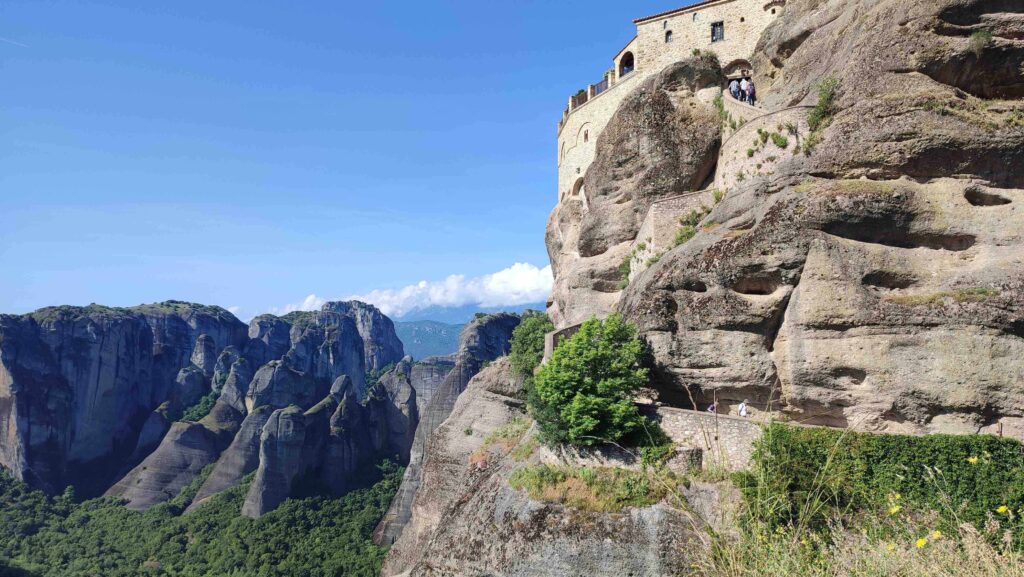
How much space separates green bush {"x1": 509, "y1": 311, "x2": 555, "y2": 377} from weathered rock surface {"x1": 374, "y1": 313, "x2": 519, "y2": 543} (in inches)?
298

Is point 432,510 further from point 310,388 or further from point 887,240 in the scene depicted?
point 310,388

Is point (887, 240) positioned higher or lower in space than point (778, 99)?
lower

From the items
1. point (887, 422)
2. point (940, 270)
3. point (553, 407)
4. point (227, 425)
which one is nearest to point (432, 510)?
point (553, 407)

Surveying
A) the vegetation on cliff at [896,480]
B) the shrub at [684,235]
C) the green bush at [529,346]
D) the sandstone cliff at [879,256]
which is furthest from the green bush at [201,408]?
the vegetation on cliff at [896,480]

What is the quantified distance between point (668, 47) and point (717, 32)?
2845 millimetres

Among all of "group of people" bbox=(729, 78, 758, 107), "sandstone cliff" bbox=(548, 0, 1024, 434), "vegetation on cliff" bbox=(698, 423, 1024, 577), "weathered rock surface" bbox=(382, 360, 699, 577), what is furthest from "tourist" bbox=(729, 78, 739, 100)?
"weathered rock surface" bbox=(382, 360, 699, 577)

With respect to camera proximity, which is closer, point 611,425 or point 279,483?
point 611,425

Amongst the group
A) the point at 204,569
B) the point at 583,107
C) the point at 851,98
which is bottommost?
the point at 204,569

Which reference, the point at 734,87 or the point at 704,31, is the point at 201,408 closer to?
the point at 704,31

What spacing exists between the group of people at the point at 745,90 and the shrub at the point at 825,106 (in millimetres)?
6299

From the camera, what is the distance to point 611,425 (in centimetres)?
1964

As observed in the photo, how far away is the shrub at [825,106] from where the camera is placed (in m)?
21.9

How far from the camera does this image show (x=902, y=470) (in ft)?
49.7

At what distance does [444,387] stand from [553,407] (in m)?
54.2
